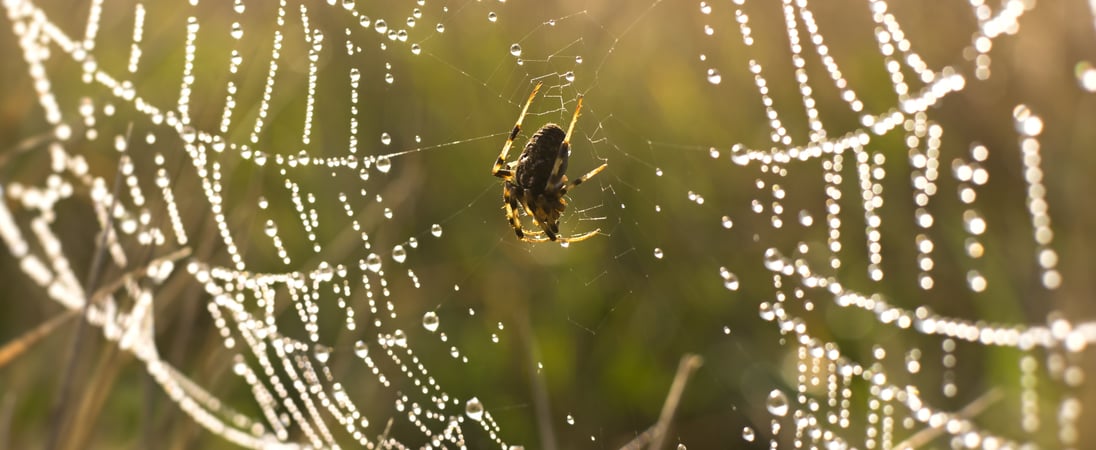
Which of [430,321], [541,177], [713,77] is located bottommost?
[430,321]

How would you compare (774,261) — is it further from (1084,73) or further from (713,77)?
(1084,73)

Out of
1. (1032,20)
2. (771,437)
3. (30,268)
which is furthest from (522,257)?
(1032,20)

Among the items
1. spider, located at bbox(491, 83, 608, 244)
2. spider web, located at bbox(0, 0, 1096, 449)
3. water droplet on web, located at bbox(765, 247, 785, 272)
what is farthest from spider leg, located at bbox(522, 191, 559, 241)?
water droplet on web, located at bbox(765, 247, 785, 272)

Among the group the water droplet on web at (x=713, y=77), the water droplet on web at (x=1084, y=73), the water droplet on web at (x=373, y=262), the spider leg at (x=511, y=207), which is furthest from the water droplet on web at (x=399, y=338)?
the water droplet on web at (x=1084, y=73)

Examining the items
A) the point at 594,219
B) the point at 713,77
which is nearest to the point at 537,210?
the point at 594,219

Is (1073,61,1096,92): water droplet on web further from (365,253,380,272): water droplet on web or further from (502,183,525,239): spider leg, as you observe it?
(365,253,380,272): water droplet on web
